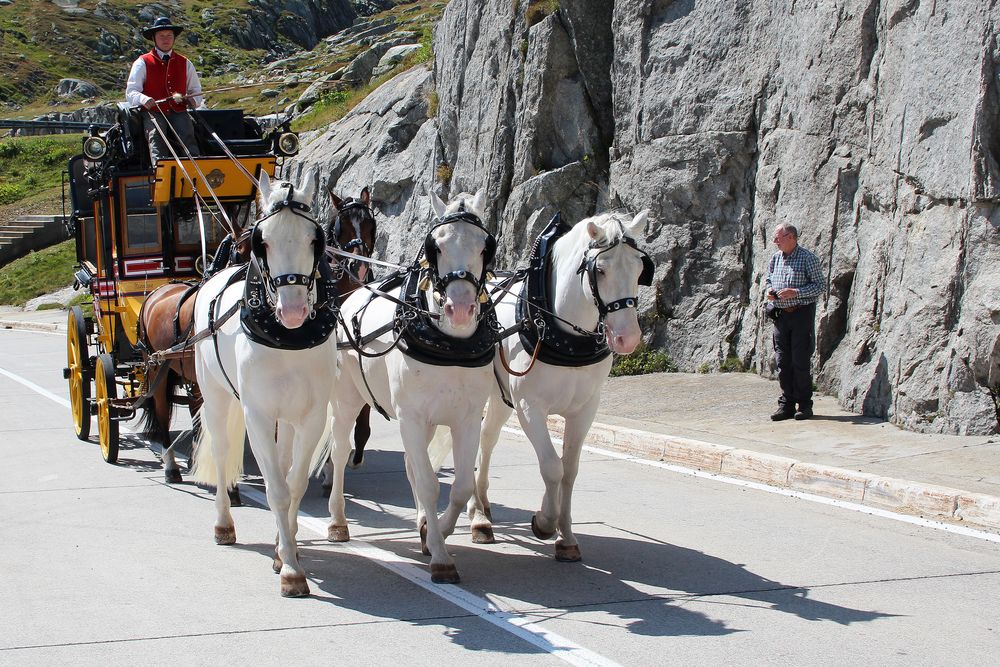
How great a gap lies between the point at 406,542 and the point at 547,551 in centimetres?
98

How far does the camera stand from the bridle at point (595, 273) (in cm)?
585

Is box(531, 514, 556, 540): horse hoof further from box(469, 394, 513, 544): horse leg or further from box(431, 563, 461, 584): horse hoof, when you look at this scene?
box(431, 563, 461, 584): horse hoof

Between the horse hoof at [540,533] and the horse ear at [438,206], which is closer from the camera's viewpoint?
the horse ear at [438,206]

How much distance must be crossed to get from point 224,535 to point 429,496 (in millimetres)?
1779

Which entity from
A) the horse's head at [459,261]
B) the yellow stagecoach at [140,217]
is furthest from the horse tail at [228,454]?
the horse's head at [459,261]

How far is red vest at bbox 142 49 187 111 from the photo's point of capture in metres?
9.99

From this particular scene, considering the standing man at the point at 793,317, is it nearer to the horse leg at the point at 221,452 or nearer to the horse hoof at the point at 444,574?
the horse hoof at the point at 444,574

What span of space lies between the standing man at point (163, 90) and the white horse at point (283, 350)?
11.8 feet

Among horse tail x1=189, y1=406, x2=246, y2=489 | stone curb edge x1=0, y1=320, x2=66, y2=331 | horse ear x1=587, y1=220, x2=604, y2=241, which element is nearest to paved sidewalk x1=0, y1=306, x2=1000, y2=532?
horse ear x1=587, y1=220, x2=604, y2=241

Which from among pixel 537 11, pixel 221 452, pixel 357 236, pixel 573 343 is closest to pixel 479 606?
pixel 573 343

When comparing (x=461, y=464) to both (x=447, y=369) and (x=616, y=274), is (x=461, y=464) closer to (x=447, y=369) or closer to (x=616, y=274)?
(x=447, y=369)

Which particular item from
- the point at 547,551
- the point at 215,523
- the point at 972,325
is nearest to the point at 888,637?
the point at 547,551

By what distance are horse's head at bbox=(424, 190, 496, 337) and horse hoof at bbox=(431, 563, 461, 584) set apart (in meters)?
1.33

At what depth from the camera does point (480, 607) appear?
217 inches
